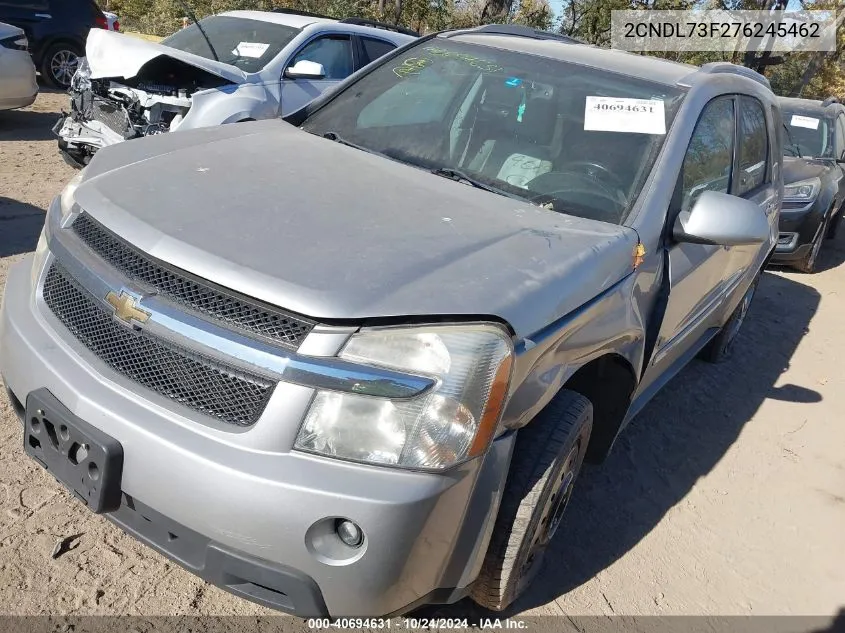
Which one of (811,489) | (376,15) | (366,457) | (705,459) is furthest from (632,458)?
(376,15)

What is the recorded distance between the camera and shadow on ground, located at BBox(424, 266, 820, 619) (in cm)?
289

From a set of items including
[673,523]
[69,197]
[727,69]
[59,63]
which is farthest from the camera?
[59,63]

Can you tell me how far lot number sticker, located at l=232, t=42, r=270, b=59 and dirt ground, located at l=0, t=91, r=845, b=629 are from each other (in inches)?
107

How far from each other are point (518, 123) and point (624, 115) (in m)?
0.44

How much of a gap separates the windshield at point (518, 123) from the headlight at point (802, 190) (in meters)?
5.36

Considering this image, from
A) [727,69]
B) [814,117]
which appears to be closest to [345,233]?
[727,69]

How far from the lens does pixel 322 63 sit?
744 centimetres

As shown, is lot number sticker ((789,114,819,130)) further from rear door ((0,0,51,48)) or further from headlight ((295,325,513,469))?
rear door ((0,0,51,48))

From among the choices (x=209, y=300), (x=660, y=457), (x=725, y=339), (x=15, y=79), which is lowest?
(x=660, y=457)

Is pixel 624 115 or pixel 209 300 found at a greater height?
pixel 624 115

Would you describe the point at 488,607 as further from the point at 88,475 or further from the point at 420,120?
the point at 420,120

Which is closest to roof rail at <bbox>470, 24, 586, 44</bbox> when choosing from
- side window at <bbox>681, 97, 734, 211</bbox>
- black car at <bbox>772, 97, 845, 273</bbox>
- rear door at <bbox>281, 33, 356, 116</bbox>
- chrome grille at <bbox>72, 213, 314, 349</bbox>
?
side window at <bbox>681, 97, 734, 211</bbox>

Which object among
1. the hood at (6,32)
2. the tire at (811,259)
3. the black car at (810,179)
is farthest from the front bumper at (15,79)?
the tire at (811,259)

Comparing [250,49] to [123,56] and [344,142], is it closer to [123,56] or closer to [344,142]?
[123,56]
